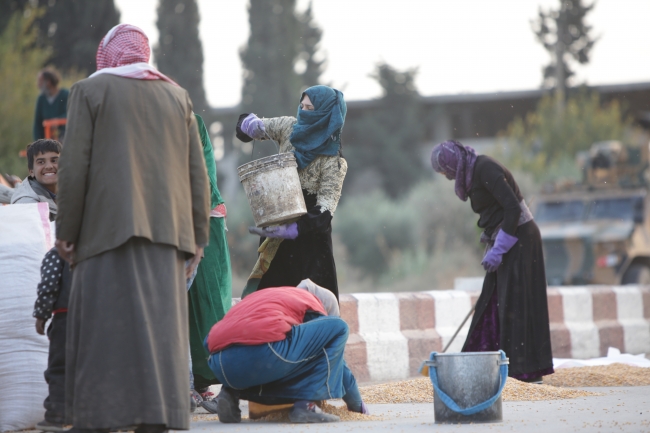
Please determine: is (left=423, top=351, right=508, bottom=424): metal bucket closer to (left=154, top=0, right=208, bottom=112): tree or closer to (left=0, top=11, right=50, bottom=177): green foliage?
(left=0, top=11, right=50, bottom=177): green foliage

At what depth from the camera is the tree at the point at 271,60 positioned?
39.5 meters

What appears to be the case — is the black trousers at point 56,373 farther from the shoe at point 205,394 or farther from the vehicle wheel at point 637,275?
the vehicle wheel at point 637,275

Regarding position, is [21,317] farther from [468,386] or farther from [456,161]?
[456,161]

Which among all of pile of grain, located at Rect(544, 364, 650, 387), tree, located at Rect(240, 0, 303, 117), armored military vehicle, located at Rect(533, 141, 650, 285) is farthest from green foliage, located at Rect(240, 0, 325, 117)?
pile of grain, located at Rect(544, 364, 650, 387)

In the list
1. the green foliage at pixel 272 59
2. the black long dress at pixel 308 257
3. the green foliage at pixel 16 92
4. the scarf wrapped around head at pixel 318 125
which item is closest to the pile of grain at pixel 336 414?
the black long dress at pixel 308 257

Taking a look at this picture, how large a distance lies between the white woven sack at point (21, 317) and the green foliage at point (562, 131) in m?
34.6

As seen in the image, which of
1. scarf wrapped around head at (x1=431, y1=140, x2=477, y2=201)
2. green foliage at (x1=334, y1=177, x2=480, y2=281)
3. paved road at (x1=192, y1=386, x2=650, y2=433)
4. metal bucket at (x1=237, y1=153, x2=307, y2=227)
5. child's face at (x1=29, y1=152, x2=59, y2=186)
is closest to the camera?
paved road at (x1=192, y1=386, x2=650, y2=433)

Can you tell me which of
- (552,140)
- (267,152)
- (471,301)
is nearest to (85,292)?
(471,301)

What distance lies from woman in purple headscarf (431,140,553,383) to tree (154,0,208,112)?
2883 cm

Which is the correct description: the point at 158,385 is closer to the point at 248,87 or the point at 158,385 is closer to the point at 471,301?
the point at 471,301

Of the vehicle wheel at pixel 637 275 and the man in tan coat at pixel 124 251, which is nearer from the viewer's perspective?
the man in tan coat at pixel 124 251

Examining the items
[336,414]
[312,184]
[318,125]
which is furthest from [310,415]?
[318,125]

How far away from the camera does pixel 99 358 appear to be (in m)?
4.10

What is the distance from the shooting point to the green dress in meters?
5.93
